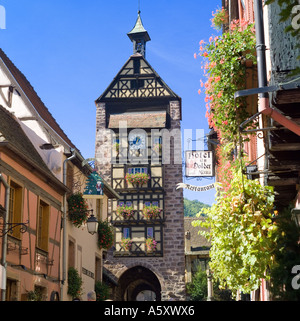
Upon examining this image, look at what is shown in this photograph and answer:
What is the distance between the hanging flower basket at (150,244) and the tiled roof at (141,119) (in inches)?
234

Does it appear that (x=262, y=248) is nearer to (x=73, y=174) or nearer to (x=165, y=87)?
(x=73, y=174)

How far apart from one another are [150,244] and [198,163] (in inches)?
286

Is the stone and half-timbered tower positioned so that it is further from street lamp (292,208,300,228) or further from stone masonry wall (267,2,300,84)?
street lamp (292,208,300,228)

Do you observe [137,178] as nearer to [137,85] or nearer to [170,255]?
[170,255]

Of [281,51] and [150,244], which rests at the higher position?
[150,244]

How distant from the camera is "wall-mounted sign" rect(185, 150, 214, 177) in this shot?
2630cm

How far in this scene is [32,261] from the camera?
47.4 feet

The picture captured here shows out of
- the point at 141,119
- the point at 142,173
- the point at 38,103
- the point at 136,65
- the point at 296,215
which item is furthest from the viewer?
the point at 136,65

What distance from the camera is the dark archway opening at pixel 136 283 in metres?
A: 33.9

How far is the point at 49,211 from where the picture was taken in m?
15.9

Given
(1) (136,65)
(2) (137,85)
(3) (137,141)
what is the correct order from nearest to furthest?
1. (3) (137,141)
2. (2) (137,85)
3. (1) (136,65)

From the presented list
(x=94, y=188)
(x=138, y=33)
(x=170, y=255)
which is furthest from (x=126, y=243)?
(x=94, y=188)

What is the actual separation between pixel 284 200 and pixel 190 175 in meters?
16.2

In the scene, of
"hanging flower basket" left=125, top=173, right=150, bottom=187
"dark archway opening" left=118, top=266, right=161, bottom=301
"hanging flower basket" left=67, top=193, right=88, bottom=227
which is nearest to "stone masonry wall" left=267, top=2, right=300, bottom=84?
"hanging flower basket" left=67, top=193, right=88, bottom=227
